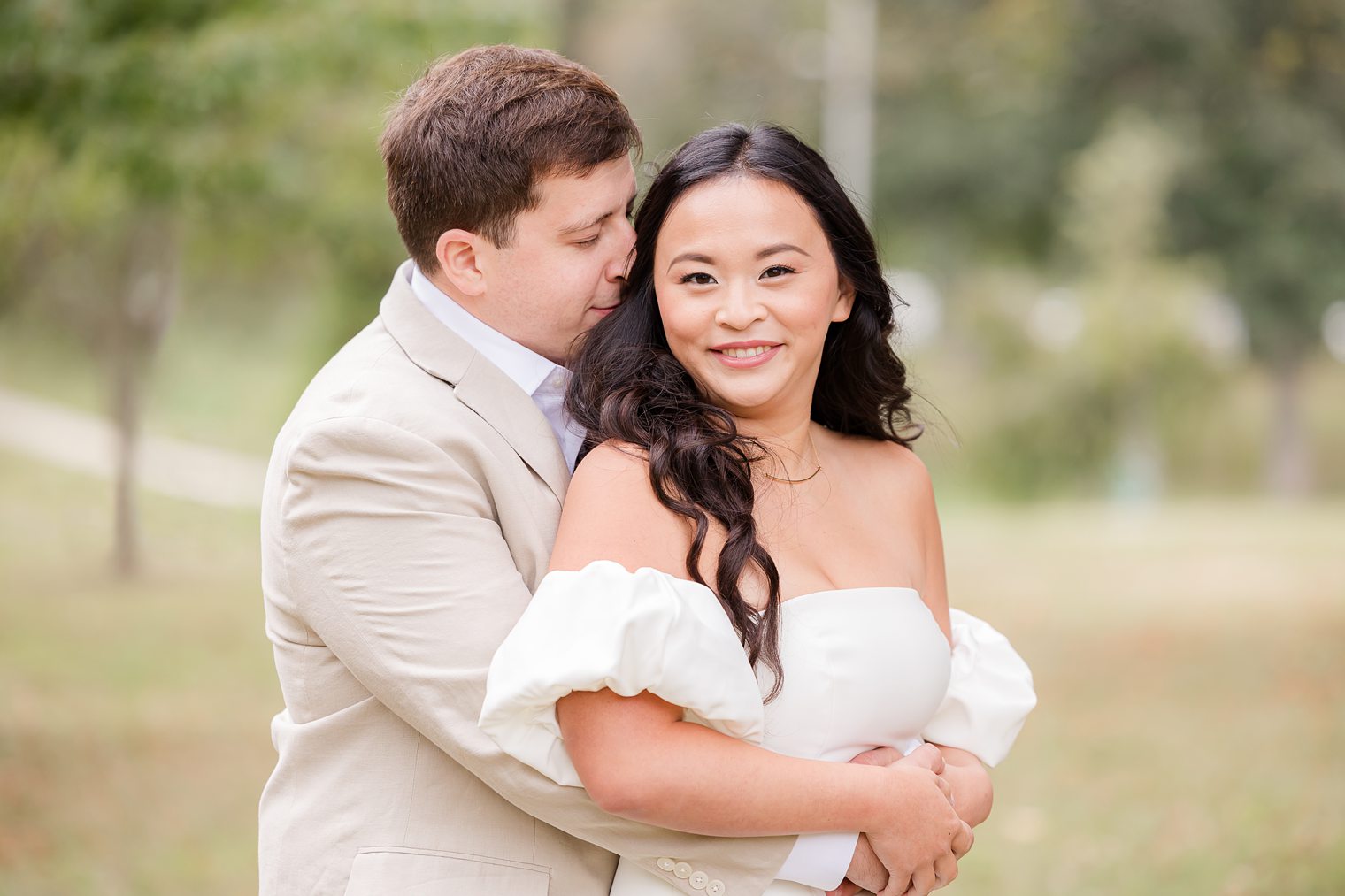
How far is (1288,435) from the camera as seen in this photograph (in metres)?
25.0

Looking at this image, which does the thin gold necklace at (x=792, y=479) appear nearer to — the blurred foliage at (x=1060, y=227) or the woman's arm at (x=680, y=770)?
the woman's arm at (x=680, y=770)

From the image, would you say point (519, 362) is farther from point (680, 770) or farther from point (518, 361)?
point (680, 770)

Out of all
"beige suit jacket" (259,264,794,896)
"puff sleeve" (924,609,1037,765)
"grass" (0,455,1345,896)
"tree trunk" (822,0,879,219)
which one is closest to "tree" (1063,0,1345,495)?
"tree trunk" (822,0,879,219)

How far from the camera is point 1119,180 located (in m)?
22.5

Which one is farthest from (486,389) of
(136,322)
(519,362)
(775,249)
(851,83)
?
(851,83)

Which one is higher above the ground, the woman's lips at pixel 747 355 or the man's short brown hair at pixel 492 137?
the man's short brown hair at pixel 492 137

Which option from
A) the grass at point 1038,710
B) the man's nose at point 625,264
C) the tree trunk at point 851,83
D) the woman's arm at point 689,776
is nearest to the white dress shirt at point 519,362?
the man's nose at point 625,264

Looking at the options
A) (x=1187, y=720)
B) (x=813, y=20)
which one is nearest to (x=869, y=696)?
(x=1187, y=720)

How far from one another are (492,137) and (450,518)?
73cm

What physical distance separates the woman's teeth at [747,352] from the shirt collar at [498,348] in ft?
1.12

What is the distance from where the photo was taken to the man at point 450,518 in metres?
2.28

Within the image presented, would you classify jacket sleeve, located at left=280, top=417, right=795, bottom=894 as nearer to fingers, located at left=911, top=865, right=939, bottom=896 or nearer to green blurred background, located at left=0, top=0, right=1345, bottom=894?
fingers, located at left=911, top=865, right=939, bottom=896

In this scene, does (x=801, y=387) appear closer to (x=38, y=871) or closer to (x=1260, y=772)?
(x=38, y=871)

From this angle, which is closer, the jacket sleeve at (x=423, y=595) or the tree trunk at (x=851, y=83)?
the jacket sleeve at (x=423, y=595)
